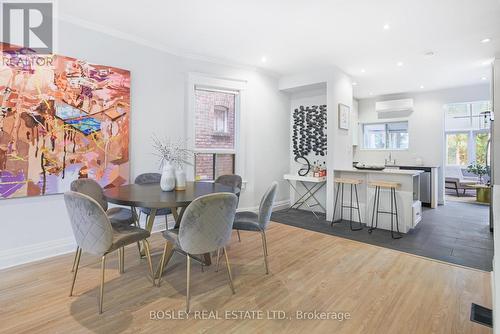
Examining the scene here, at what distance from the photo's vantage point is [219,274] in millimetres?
2611

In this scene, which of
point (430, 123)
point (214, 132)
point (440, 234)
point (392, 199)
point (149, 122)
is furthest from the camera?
point (430, 123)

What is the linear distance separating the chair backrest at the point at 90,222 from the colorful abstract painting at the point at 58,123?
1.36 metres

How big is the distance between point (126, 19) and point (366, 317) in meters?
3.92

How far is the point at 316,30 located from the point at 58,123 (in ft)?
11.0

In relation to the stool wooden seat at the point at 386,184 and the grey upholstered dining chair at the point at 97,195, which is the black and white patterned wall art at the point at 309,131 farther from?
the grey upholstered dining chair at the point at 97,195

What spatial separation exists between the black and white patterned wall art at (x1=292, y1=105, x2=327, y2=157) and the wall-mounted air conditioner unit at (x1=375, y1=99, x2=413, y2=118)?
102 inches

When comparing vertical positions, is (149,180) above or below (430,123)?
below

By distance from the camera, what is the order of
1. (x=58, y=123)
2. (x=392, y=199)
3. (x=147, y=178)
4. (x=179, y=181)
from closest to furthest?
(x=179, y=181) → (x=58, y=123) → (x=147, y=178) → (x=392, y=199)

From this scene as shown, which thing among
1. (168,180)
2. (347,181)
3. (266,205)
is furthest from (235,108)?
(266,205)

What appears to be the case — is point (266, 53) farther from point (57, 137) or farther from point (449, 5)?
point (57, 137)

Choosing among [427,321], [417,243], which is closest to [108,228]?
[427,321]

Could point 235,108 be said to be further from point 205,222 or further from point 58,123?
point 205,222

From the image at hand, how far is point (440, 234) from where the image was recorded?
3941 millimetres

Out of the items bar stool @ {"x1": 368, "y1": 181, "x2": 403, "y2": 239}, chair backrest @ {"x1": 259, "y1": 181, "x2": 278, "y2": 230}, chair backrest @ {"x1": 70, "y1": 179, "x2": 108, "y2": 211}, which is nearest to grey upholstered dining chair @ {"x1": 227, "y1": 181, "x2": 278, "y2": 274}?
chair backrest @ {"x1": 259, "y1": 181, "x2": 278, "y2": 230}
